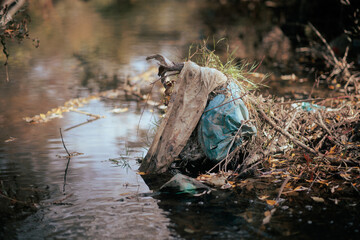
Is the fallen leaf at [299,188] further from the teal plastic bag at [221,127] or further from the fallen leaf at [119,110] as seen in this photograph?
the fallen leaf at [119,110]

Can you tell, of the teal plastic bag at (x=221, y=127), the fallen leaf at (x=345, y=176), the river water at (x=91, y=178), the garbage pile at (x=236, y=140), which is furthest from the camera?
the teal plastic bag at (x=221, y=127)

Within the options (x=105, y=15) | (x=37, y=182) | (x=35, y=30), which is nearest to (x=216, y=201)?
Answer: (x=37, y=182)

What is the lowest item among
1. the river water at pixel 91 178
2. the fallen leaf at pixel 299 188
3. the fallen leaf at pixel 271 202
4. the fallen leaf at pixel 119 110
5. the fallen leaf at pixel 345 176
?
the fallen leaf at pixel 345 176

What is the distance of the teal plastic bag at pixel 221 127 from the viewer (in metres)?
5.59

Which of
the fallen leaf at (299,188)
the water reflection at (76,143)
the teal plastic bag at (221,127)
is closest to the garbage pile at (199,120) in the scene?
the teal plastic bag at (221,127)

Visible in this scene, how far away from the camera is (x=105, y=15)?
20688 mm

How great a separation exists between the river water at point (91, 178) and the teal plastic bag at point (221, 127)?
0.69 metres

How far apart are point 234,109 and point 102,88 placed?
4.56 m

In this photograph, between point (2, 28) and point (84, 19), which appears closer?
point (2, 28)

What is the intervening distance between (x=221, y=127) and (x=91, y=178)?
1491 mm

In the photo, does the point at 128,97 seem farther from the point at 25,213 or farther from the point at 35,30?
the point at 35,30

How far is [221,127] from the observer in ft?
18.5

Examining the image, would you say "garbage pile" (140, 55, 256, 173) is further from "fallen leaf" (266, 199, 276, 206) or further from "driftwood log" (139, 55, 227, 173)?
"fallen leaf" (266, 199, 276, 206)

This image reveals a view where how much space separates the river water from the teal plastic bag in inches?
27.0
